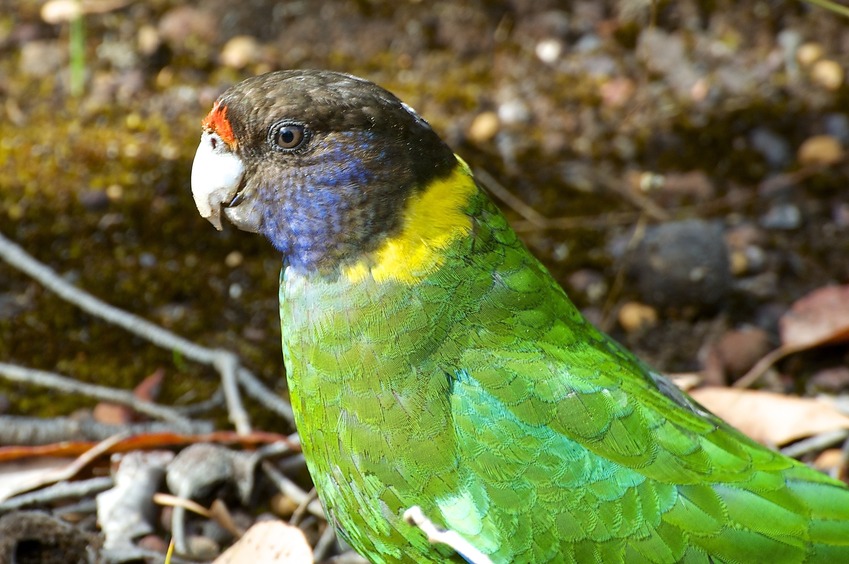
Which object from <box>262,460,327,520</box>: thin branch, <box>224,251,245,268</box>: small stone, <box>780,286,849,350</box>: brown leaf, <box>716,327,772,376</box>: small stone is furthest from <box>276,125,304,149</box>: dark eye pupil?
<box>780,286,849,350</box>: brown leaf

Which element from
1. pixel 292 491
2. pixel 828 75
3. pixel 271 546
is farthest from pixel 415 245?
pixel 828 75

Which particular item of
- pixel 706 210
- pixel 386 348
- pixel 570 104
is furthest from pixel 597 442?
pixel 570 104

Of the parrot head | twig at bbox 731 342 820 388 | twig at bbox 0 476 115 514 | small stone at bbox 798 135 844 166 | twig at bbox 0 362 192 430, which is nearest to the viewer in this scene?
the parrot head

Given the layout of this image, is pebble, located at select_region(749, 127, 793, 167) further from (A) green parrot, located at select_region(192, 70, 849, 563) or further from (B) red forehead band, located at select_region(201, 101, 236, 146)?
(B) red forehead band, located at select_region(201, 101, 236, 146)

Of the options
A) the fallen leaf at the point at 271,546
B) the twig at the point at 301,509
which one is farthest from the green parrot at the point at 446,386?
the twig at the point at 301,509

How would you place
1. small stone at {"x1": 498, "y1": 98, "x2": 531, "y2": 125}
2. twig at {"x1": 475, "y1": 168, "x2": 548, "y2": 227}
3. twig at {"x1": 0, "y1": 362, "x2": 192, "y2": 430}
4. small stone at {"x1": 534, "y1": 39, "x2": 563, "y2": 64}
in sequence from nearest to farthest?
twig at {"x1": 0, "y1": 362, "x2": 192, "y2": 430}
twig at {"x1": 475, "y1": 168, "x2": 548, "y2": 227}
small stone at {"x1": 498, "y1": 98, "x2": 531, "y2": 125}
small stone at {"x1": 534, "y1": 39, "x2": 563, "y2": 64}

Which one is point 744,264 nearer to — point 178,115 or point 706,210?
point 706,210

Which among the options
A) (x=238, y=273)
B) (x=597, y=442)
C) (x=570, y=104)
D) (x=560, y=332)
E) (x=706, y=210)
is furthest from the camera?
(x=570, y=104)
